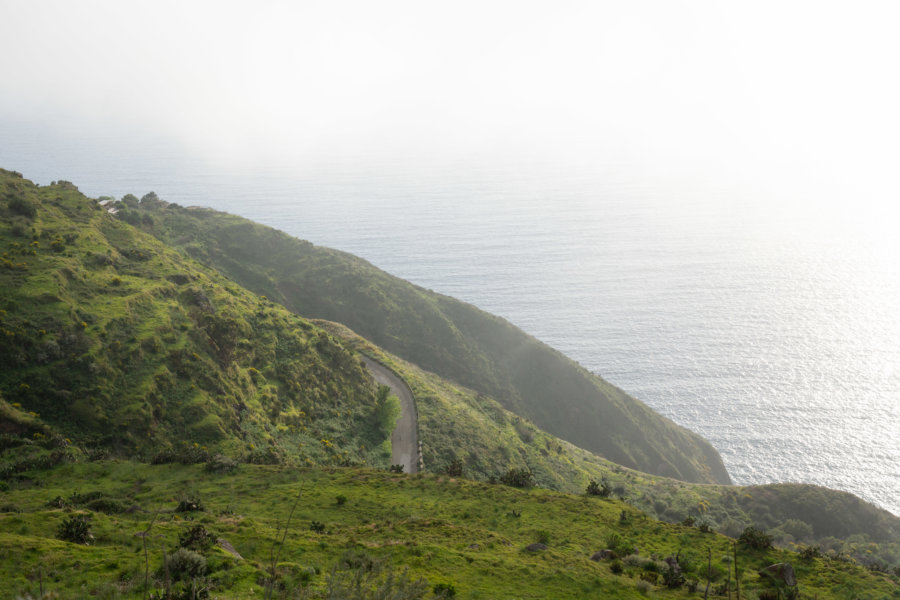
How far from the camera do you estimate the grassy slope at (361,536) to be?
16641mm

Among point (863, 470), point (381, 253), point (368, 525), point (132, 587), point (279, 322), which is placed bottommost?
point (863, 470)

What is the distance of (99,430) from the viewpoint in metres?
33.4

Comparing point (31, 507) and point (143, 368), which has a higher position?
point (143, 368)

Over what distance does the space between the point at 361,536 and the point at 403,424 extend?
32187 millimetres

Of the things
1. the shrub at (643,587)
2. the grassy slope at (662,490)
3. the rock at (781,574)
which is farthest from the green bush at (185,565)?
the grassy slope at (662,490)

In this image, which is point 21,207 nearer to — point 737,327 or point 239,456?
point 239,456

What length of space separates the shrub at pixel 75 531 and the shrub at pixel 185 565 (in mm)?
4776

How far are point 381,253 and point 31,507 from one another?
167356 mm

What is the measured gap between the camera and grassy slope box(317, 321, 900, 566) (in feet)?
177

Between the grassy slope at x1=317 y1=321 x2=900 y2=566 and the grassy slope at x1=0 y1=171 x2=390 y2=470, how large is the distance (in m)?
8.76

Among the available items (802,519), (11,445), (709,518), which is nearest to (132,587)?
(11,445)

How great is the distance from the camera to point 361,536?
78.5 ft

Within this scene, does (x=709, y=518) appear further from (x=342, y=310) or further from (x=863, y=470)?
(x=342, y=310)

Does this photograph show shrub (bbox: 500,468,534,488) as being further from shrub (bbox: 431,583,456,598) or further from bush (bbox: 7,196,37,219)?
bush (bbox: 7,196,37,219)
